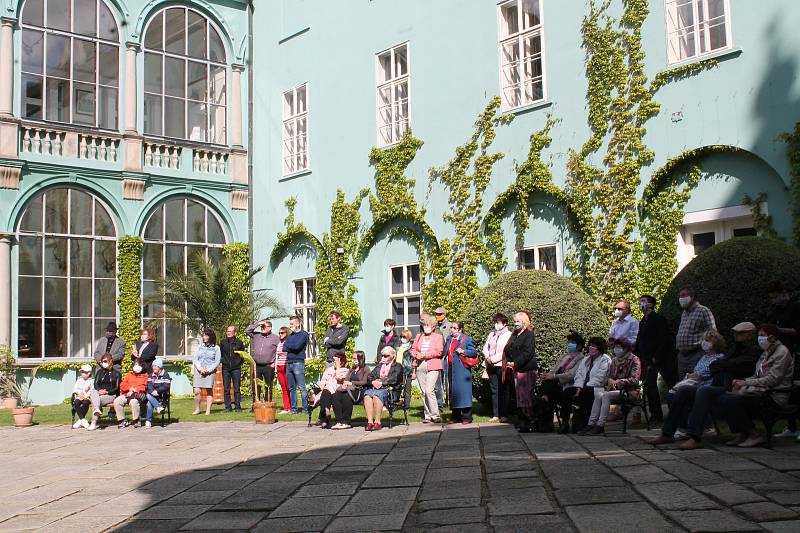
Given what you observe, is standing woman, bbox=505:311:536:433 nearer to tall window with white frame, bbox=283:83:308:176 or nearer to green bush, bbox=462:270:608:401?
green bush, bbox=462:270:608:401

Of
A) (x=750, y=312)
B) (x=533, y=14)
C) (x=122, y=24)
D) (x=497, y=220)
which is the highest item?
(x=122, y=24)

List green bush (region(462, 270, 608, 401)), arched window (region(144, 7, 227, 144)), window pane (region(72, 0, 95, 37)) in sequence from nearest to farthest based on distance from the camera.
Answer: green bush (region(462, 270, 608, 401)), window pane (region(72, 0, 95, 37)), arched window (region(144, 7, 227, 144))

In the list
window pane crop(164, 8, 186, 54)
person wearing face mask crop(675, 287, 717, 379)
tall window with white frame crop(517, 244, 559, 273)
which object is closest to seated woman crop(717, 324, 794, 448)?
person wearing face mask crop(675, 287, 717, 379)

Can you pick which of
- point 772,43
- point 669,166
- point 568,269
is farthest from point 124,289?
point 772,43

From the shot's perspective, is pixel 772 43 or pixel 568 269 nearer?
pixel 772 43

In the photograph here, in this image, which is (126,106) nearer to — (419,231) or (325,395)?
(419,231)

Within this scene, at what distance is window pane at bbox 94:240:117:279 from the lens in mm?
22375

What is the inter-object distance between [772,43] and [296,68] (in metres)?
12.5

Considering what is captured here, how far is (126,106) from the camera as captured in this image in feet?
75.1

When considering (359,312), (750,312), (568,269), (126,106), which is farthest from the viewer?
(126,106)

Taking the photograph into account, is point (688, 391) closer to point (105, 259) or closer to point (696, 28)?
point (696, 28)

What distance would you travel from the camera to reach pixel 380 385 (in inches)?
540

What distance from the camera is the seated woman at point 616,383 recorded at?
453 inches

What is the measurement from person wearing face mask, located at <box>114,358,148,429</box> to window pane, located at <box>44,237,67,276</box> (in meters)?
6.96
